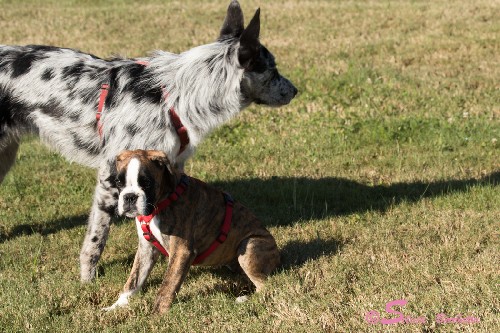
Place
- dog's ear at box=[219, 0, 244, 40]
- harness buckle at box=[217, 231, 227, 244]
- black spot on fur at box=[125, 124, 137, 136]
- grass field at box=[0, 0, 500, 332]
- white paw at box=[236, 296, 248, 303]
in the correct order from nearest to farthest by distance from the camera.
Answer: grass field at box=[0, 0, 500, 332]
white paw at box=[236, 296, 248, 303]
harness buckle at box=[217, 231, 227, 244]
black spot on fur at box=[125, 124, 137, 136]
dog's ear at box=[219, 0, 244, 40]

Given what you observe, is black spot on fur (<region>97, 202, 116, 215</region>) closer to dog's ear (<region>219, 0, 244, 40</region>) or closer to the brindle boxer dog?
the brindle boxer dog

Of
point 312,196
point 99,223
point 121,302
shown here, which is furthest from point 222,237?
point 312,196

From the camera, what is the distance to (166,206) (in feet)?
19.1

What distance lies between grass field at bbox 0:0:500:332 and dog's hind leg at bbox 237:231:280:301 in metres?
0.16

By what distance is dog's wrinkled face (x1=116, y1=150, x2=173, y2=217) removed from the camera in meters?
5.36

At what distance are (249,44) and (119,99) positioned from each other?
1.34m

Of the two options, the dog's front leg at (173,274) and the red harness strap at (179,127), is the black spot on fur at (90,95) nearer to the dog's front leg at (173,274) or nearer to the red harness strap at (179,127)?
the red harness strap at (179,127)

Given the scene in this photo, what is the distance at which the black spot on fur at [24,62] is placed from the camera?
7.07m

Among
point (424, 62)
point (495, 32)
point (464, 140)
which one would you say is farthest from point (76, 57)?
point (495, 32)

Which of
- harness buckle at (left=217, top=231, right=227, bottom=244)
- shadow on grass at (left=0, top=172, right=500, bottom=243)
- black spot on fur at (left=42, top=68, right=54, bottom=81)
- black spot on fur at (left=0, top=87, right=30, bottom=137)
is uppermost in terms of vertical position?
black spot on fur at (left=42, top=68, right=54, bottom=81)

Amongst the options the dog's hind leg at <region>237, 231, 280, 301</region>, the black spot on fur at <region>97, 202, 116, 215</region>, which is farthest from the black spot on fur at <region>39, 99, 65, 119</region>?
the dog's hind leg at <region>237, 231, 280, 301</region>

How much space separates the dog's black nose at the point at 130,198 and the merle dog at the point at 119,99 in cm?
132

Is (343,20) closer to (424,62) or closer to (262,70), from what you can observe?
(424,62)

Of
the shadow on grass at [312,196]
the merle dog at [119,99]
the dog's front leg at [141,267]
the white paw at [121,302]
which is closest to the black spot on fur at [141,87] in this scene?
the merle dog at [119,99]
